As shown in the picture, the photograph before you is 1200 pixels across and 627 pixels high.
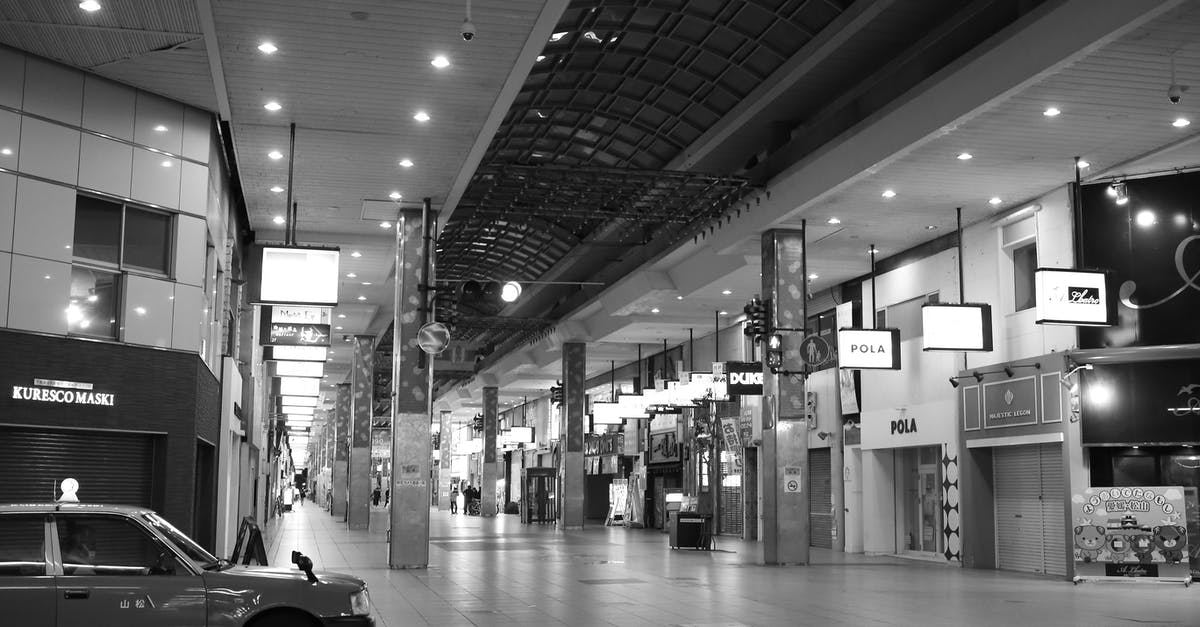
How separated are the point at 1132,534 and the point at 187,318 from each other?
12.6 meters

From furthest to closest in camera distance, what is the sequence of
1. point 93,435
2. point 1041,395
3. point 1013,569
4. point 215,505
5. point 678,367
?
point 678,367 < point 1013,569 < point 1041,395 < point 215,505 < point 93,435

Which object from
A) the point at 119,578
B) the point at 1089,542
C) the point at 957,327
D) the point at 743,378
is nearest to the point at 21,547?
the point at 119,578

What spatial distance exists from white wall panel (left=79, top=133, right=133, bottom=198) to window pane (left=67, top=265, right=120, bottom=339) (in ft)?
3.01

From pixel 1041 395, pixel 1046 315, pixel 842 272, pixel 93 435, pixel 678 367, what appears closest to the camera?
pixel 93 435

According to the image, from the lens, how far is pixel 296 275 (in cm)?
1438

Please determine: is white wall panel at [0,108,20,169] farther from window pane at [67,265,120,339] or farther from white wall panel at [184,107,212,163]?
white wall panel at [184,107,212,163]

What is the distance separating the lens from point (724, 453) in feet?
101

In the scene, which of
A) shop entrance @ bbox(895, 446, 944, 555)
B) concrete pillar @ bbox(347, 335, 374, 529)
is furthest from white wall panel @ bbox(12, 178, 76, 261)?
concrete pillar @ bbox(347, 335, 374, 529)

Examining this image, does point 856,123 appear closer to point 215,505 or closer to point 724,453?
point 215,505

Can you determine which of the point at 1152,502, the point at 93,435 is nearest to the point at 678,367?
the point at 1152,502

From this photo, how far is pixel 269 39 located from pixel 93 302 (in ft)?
12.1

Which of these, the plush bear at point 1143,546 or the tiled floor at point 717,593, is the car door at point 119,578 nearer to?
the tiled floor at point 717,593

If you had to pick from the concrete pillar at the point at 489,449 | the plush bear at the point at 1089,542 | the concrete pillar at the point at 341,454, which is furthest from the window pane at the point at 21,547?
the concrete pillar at the point at 489,449

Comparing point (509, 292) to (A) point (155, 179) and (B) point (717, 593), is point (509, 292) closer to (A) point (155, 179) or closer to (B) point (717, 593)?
(B) point (717, 593)
